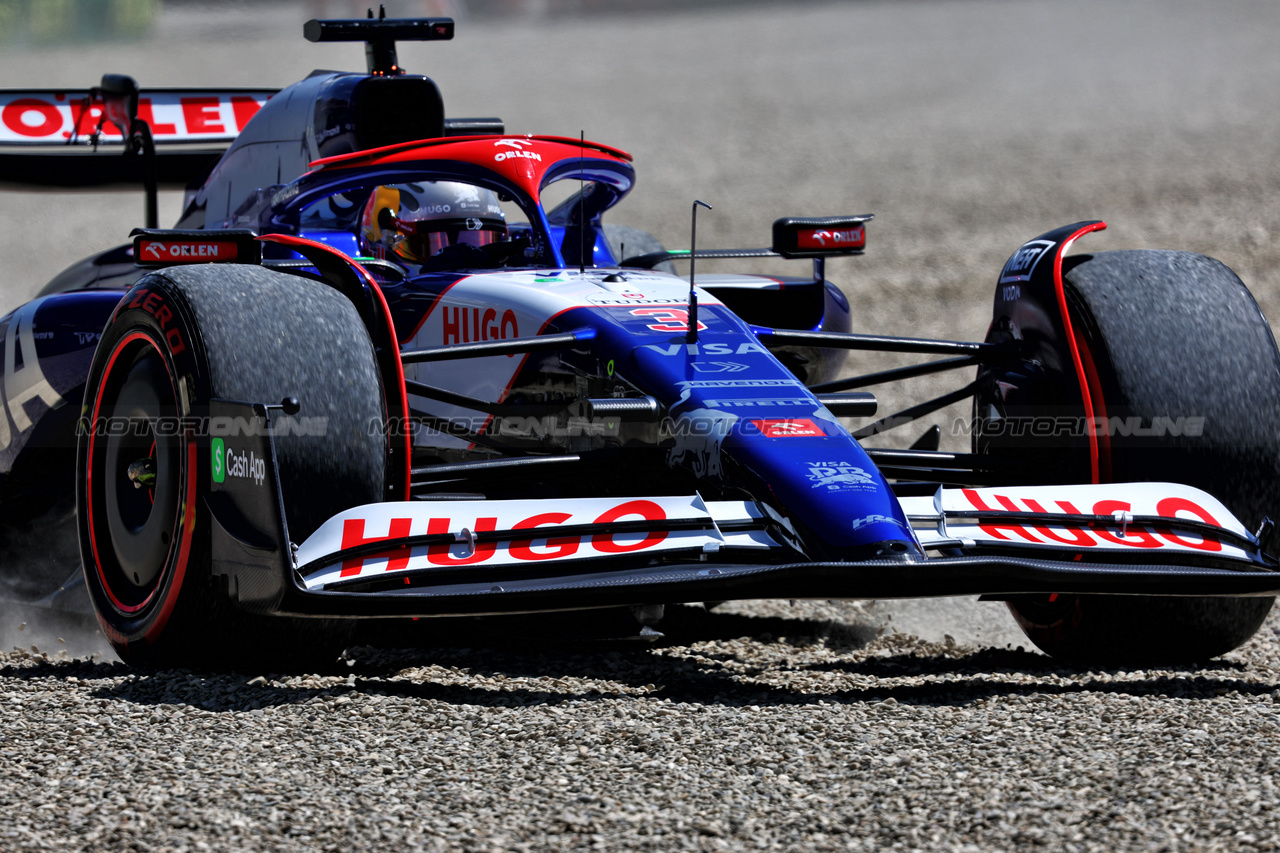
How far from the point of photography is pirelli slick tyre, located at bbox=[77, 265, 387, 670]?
4230mm

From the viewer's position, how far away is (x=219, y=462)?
4262 millimetres

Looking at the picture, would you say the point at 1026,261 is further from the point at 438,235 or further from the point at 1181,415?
the point at 438,235

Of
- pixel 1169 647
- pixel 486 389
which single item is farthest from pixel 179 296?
pixel 1169 647

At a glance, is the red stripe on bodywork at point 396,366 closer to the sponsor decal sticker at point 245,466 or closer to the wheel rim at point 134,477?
the sponsor decal sticker at point 245,466

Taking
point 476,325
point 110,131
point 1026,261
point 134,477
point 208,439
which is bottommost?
point 134,477

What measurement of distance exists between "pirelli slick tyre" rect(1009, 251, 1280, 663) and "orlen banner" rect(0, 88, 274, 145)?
475cm

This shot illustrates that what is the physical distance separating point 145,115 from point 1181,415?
5.48m

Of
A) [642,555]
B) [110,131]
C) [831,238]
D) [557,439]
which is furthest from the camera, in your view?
[110,131]

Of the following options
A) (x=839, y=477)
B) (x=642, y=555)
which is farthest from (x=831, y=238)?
(x=642, y=555)

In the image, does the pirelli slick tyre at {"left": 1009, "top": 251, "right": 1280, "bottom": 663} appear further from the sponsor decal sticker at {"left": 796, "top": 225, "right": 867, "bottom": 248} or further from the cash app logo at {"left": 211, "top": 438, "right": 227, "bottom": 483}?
the cash app logo at {"left": 211, "top": 438, "right": 227, "bottom": 483}

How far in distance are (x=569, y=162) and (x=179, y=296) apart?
2.19 meters

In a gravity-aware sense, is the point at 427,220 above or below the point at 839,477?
above

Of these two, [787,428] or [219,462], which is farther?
[787,428]

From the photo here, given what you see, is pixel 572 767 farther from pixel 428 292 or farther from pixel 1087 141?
pixel 1087 141
